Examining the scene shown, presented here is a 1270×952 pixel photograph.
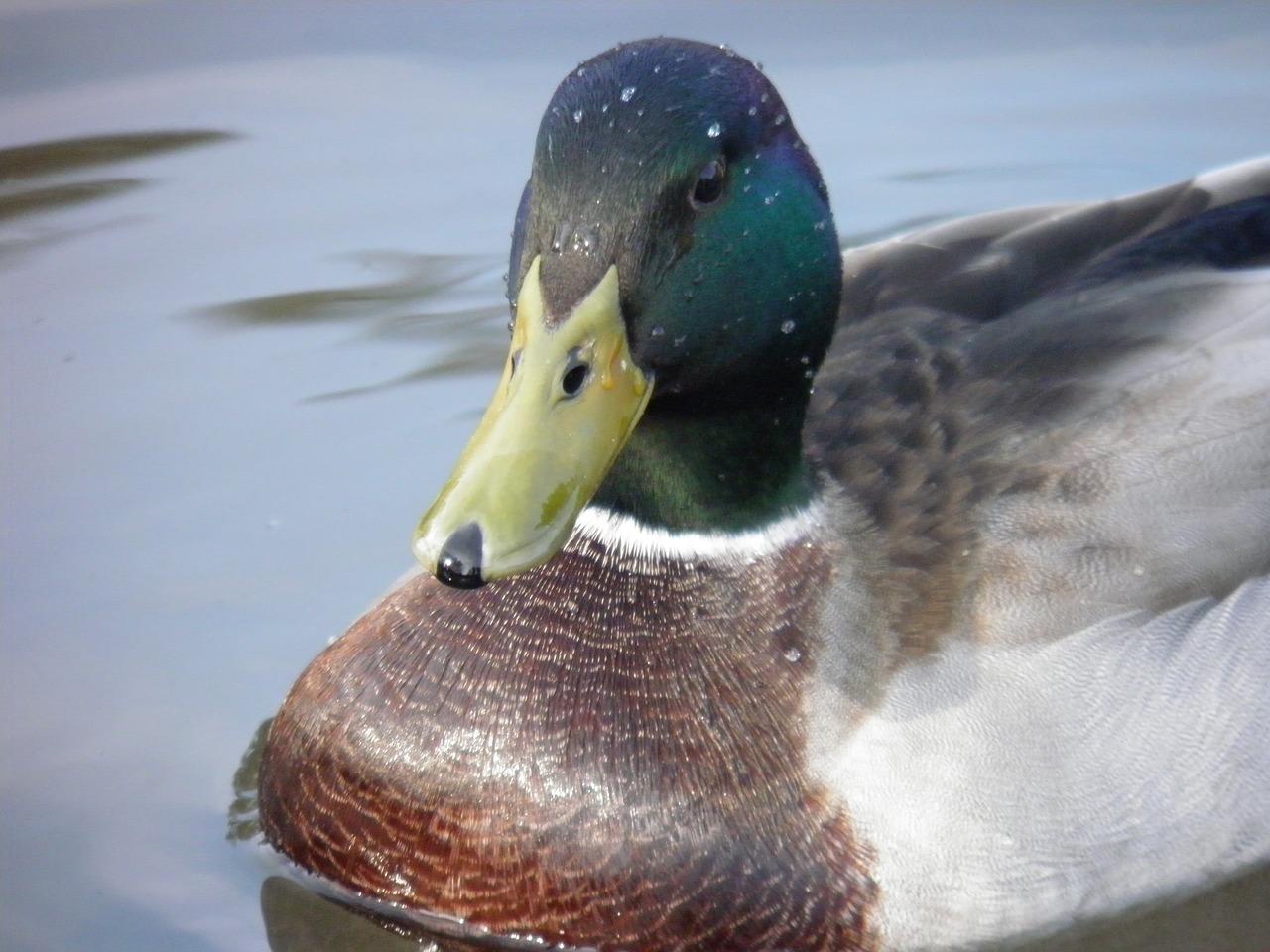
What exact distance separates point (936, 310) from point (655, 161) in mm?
1145

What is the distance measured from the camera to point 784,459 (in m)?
3.65

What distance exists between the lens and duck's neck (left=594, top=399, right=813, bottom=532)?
3.53 meters

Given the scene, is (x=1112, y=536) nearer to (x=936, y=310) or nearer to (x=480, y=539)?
(x=936, y=310)

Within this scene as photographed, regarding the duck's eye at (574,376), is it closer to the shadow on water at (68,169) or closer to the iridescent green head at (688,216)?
the iridescent green head at (688,216)

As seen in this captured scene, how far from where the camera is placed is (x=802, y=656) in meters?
3.54

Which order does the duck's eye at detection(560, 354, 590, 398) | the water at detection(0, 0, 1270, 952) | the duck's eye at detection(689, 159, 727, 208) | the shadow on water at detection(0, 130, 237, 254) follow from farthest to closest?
the shadow on water at detection(0, 130, 237, 254) < the water at detection(0, 0, 1270, 952) < the duck's eye at detection(689, 159, 727, 208) < the duck's eye at detection(560, 354, 590, 398)

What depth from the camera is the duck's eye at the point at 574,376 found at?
10.1 ft

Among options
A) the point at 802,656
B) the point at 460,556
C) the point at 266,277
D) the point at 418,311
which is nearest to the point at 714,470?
the point at 802,656

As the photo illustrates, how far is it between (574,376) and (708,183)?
1.31 ft

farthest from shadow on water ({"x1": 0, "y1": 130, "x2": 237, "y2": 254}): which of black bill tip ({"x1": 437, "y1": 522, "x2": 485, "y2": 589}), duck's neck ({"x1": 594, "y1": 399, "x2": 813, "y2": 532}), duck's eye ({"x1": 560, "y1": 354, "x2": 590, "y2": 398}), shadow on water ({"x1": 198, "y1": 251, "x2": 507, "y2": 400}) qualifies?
black bill tip ({"x1": 437, "y1": 522, "x2": 485, "y2": 589})

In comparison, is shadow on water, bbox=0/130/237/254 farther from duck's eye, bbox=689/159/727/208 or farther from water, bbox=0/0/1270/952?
duck's eye, bbox=689/159/727/208

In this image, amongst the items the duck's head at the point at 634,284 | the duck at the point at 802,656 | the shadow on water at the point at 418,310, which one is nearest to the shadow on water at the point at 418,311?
the shadow on water at the point at 418,310

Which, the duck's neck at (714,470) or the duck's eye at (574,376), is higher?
the duck's eye at (574,376)

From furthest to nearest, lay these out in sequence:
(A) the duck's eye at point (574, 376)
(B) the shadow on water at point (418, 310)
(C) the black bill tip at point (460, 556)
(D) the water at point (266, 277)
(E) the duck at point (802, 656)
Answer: (B) the shadow on water at point (418, 310) < (D) the water at point (266, 277) < (E) the duck at point (802, 656) < (A) the duck's eye at point (574, 376) < (C) the black bill tip at point (460, 556)
